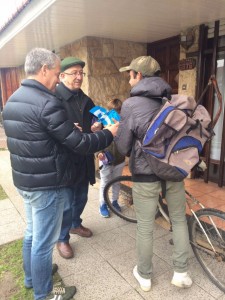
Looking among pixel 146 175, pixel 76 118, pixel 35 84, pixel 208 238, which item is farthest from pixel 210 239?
pixel 35 84

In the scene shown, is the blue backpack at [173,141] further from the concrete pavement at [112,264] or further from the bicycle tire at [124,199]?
the bicycle tire at [124,199]

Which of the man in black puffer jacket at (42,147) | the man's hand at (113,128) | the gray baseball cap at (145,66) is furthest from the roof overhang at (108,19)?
the man's hand at (113,128)

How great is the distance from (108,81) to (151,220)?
3.40 m

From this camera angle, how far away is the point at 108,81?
498 centimetres

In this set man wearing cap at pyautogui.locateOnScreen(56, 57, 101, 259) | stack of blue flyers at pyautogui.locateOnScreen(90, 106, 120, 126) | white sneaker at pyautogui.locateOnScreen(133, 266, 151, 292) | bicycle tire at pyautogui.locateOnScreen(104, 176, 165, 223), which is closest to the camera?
white sneaker at pyautogui.locateOnScreen(133, 266, 151, 292)

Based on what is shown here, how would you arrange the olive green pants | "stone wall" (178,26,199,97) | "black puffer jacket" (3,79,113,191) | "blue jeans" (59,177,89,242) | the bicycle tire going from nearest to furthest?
"black puffer jacket" (3,79,113,191), the olive green pants, "blue jeans" (59,177,89,242), the bicycle tire, "stone wall" (178,26,199,97)

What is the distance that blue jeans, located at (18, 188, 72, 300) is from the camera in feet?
6.37

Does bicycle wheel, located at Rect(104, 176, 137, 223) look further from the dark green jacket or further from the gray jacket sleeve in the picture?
the gray jacket sleeve

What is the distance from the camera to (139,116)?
198 centimetres

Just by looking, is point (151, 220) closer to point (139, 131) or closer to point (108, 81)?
point (139, 131)

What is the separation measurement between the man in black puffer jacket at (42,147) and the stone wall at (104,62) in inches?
115

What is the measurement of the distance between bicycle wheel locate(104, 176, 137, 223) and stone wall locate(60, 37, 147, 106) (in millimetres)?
1798

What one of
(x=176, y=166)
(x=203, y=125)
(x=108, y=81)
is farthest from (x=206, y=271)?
(x=108, y=81)

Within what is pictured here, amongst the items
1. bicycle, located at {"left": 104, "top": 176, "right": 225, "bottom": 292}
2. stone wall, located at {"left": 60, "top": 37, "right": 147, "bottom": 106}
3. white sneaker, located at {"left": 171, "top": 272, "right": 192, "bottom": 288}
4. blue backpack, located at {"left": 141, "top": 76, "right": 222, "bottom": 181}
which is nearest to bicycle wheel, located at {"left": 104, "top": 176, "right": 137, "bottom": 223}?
bicycle, located at {"left": 104, "top": 176, "right": 225, "bottom": 292}
